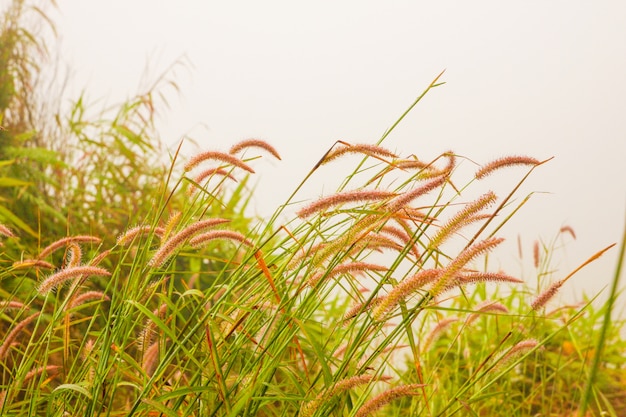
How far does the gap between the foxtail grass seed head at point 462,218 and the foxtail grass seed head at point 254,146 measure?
0.29 meters

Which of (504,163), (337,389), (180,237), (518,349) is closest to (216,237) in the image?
(180,237)

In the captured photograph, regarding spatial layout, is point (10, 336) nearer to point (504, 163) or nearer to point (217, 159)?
point (217, 159)

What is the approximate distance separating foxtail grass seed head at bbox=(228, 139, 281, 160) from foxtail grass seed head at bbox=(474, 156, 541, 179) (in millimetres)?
299

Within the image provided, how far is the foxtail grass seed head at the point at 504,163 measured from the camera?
1004 mm

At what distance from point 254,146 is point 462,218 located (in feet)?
1.27

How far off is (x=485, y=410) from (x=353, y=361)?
2034 mm

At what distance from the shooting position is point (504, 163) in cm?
101

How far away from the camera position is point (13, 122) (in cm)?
353

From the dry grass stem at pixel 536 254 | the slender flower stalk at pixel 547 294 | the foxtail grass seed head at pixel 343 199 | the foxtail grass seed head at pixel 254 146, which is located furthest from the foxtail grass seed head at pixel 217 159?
the dry grass stem at pixel 536 254

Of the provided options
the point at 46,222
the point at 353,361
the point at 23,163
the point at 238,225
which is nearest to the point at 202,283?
the point at 238,225

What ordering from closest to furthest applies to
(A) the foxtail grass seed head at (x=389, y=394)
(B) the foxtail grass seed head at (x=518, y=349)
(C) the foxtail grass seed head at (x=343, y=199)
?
(A) the foxtail grass seed head at (x=389, y=394) < (C) the foxtail grass seed head at (x=343, y=199) < (B) the foxtail grass seed head at (x=518, y=349)

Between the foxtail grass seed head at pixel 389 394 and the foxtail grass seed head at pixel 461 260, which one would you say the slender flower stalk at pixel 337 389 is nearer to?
the foxtail grass seed head at pixel 389 394

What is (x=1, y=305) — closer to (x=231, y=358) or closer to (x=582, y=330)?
(x=231, y=358)

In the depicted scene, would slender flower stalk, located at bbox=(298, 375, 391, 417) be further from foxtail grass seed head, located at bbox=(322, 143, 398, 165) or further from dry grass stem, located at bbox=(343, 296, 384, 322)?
foxtail grass seed head, located at bbox=(322, 143, 398, 165)
